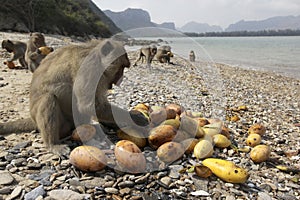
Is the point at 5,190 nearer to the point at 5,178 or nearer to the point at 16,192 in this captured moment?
the point at 16,192

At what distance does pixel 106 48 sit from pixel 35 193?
91.7 inches

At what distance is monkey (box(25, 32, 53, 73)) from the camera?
10728 mm

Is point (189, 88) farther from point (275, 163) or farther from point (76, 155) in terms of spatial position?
point (76, 155)

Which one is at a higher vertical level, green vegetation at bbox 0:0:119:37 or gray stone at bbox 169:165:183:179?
green vegetation at bbox 0:0:119:37

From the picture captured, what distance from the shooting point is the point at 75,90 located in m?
4.40

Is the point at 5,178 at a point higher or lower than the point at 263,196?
higher

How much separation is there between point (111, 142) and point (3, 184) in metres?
1.61

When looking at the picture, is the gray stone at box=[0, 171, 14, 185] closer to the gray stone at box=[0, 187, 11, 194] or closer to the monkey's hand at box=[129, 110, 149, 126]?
the gray stone at box=[0, 187, 11, 194]

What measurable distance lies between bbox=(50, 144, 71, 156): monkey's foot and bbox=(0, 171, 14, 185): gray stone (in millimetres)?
718

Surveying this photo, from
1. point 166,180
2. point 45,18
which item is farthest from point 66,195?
point 45,18

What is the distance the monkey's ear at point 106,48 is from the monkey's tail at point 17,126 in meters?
1.77

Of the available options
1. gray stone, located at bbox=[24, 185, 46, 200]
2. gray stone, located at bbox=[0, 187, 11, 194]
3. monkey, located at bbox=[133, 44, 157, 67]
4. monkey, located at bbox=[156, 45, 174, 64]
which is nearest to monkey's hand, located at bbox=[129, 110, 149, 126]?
gray stone, located at bbox=[24, 185, 46, 200]

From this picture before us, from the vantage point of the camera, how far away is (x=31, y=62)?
10859mm

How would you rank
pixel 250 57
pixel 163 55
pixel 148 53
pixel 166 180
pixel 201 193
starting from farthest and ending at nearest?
pixel 250 57 → pixel 163 55 → pixel 148 53 → pixel 166 180 → pixel 201 193
